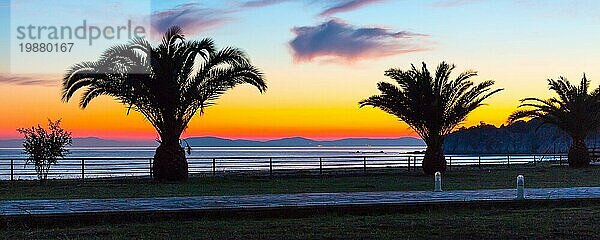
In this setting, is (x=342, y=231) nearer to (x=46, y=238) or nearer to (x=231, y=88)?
(x=46, y=238)

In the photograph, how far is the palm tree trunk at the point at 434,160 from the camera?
31.8 meters

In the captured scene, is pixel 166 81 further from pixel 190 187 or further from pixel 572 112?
pixel 572 112

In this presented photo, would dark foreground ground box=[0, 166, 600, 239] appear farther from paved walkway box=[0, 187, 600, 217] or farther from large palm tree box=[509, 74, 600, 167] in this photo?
large palm tree box=[509, 74, 600, 167]

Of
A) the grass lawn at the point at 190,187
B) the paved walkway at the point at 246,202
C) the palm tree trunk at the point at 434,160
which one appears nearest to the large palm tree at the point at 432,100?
the palm tree trunk at the point at 434,160

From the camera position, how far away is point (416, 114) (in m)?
32.0

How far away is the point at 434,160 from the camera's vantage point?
31.9 m

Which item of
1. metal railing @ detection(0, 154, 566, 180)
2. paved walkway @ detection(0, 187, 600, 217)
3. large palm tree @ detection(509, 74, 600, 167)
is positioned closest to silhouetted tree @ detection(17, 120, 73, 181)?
metal railing @ detection(0, 154, 566, 180)

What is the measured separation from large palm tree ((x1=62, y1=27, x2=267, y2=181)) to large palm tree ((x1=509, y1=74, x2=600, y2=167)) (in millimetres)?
19352

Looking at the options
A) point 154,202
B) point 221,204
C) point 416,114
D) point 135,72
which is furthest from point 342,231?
point 416,114

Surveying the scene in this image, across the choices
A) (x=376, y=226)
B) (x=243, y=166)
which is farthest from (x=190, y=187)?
(x=243, y=166)

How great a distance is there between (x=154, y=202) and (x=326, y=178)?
1277 cm

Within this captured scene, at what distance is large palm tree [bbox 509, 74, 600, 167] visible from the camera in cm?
4050

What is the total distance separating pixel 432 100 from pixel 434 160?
224 centimetres

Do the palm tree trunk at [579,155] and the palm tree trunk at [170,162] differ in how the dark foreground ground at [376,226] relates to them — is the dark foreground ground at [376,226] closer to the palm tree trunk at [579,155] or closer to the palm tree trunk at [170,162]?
the palm tree trunk at [170,162]
